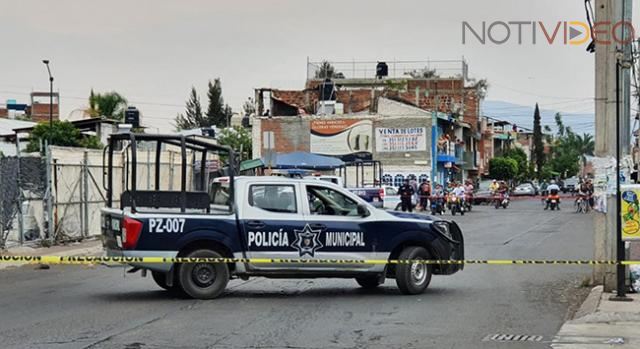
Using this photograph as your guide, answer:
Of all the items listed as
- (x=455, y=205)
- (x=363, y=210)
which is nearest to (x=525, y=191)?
(x=455, y=205)

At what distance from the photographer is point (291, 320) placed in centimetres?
1116

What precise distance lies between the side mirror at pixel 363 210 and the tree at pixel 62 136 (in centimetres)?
3331

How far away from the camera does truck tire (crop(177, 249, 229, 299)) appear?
42.2ft

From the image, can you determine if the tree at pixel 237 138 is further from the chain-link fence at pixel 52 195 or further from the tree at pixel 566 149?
the tree at pixel 566 149

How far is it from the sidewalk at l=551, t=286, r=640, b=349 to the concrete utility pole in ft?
3.07

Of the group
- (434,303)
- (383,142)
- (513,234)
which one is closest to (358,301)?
(434,303)

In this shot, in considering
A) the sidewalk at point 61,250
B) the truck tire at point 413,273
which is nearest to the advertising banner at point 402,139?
the sidewalk at point 61,250

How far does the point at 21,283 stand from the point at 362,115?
49540 millimetres

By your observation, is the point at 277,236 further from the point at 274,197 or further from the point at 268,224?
the point at 274,197

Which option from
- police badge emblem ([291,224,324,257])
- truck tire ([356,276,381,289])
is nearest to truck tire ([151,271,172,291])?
police badge emblem ([291,224,324,257])

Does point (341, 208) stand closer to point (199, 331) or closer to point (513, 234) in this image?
point (199, 331)

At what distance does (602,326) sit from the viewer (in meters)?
10.6

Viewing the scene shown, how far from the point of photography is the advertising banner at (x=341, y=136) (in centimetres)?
6338

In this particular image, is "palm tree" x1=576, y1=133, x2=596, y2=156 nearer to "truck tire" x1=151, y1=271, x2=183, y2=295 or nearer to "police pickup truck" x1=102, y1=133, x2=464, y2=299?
"police pickup truck" x1=102, y1=133, x2=464, y2=299
